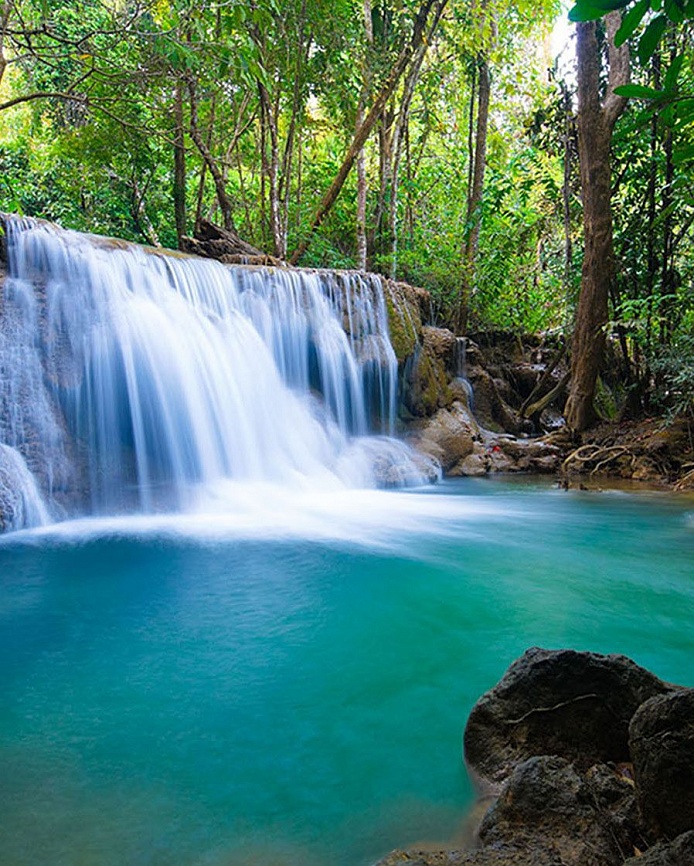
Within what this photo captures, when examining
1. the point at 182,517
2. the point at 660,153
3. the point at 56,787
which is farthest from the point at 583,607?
the point at 660,153

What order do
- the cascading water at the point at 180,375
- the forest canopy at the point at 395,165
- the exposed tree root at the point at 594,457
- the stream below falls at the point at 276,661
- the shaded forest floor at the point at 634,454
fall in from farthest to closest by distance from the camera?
the forest canopy at the point at 395,165 → the exposed tree root at the point at 594,457 → the shaded forest floor at the point at 634,454 → the cascading water at the point at 180,375 → the stream below falls at the point at 276,661

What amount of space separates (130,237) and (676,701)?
14821 millimetres

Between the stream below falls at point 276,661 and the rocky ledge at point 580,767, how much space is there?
212mm

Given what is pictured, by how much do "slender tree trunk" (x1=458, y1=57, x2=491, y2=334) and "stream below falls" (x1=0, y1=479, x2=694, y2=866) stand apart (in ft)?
28.5

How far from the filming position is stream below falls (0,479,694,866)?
186cm

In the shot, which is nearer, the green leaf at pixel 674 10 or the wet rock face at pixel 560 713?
the green leaf at pixel 674 10

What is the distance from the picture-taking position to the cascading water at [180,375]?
6762 mm

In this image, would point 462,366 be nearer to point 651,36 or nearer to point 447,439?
point 447,439

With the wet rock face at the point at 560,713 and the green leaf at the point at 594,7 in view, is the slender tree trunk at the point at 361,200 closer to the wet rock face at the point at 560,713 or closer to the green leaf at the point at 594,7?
the wet rock face at the point at 560,713

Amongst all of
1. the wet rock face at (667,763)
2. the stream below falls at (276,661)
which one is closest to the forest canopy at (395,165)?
the stream below falls at (276,661)

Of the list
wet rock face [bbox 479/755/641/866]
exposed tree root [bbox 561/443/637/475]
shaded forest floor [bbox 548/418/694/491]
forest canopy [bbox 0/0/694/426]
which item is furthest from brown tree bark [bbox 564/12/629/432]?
wet rock face [bbox 479/755/641/866]

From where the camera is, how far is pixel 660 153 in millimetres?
9836

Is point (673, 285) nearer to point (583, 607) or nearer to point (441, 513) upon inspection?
point (441, 513)

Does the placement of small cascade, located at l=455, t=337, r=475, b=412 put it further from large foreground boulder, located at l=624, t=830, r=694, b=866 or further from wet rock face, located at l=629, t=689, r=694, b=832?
large foreground boulder, located at l=624, t=830, r=694, b=866
